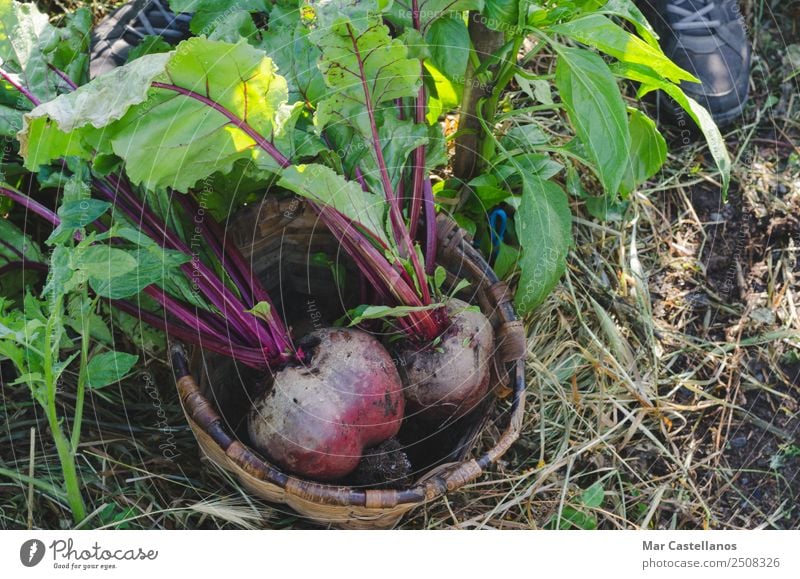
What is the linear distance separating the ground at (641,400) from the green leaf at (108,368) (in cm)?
25

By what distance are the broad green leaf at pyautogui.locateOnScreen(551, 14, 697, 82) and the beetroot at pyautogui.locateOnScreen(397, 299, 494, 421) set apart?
429 millimetres

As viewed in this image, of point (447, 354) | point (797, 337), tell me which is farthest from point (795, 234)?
point (447, 354)

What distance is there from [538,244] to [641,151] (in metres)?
0.25

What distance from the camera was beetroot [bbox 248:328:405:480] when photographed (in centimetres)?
115

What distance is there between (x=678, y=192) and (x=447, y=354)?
2.68 ft

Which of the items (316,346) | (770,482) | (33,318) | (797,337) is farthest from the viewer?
(797,337)

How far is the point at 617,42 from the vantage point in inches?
44.9

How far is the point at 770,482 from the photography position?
1489 mm

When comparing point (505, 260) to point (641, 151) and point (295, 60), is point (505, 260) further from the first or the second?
point (295, 60)

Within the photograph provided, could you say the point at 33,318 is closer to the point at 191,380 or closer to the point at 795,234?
the point at 191,380

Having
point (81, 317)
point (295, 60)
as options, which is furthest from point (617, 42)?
point (81, 317)

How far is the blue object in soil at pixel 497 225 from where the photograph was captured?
155cm

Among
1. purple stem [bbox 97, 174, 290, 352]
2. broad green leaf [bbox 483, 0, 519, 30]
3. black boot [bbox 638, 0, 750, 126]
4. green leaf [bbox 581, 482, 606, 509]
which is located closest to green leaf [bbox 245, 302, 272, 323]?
purple stem [bbox 97, 174, 290, 352]
